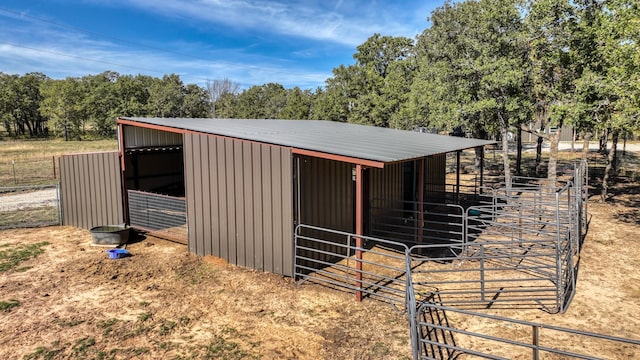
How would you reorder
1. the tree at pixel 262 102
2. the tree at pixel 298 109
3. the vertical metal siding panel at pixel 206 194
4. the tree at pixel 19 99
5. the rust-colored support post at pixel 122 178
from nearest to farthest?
the vertical metal siding panel at pixel 206 194, the rust-colored support post at pixel 122 178, the tree at pixel 298 109, the tree at pixel 19 99, the tree at pixel 262 102

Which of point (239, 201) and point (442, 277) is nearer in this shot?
point (442, 277)

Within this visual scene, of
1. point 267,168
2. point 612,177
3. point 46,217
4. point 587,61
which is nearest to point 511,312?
point 267,168

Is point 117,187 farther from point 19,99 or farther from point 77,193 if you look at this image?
point 19,99

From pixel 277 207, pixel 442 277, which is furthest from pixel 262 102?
pixel 442 277

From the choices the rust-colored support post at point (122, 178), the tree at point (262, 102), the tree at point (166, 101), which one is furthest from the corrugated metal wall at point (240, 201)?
the tree at point (262, 102)

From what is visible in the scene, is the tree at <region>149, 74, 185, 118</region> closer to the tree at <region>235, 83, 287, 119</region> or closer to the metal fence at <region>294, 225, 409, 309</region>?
the tree at <region>235, 83, 287, 119</region>

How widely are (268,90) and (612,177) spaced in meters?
54.0

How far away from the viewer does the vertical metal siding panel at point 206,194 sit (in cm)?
914

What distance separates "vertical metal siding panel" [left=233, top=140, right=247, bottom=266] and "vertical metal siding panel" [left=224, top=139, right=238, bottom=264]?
0.06 metres

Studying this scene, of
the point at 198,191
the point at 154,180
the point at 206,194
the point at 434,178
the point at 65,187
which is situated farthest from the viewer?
the point at 434,178

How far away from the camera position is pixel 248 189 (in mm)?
8523

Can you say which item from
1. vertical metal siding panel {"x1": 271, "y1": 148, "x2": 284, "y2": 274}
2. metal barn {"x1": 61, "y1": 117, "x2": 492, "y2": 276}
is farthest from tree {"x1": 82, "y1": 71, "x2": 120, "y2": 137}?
vertical metal siding panel {"x1": 271, "y1": 148, "x2": 284, "y2": 274}

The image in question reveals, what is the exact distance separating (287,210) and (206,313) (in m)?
2.38

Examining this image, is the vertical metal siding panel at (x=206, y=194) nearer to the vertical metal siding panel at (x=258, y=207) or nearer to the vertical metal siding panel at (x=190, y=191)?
the vertical metal siding panel at (x=190, y=191)
